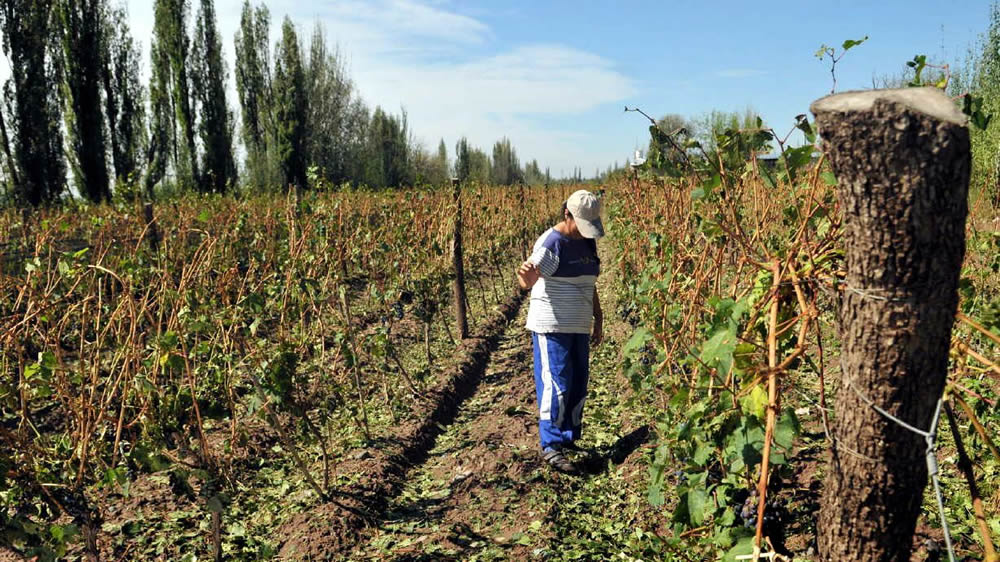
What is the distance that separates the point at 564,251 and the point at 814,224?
4.69 ft

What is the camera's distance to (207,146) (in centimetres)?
2466

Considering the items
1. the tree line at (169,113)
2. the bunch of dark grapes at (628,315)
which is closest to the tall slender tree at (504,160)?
the tree line at (169,113)

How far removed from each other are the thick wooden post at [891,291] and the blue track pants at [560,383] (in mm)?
2269

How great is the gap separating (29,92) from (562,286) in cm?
1968

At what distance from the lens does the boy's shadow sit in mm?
3729

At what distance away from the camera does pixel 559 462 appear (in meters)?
3.65

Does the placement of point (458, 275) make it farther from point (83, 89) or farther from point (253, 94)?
point (253, 94)

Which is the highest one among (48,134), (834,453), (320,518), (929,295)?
(48,134)

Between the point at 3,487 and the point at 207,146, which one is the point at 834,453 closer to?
the point at 3,487

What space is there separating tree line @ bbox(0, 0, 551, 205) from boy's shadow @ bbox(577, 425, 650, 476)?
788 cm

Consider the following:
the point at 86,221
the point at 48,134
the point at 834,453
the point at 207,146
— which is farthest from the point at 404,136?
the point at 834,453

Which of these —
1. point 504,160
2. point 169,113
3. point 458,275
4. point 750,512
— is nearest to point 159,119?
point 169,113

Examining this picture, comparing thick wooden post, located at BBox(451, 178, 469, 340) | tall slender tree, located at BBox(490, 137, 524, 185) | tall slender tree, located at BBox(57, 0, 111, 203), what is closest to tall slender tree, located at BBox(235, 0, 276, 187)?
tall slender tree, located at BBox(57, 0, 111, 203)

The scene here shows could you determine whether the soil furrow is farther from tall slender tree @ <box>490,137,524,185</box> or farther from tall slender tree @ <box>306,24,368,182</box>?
tall slender tree @ <box>490,137,524,185</box>
